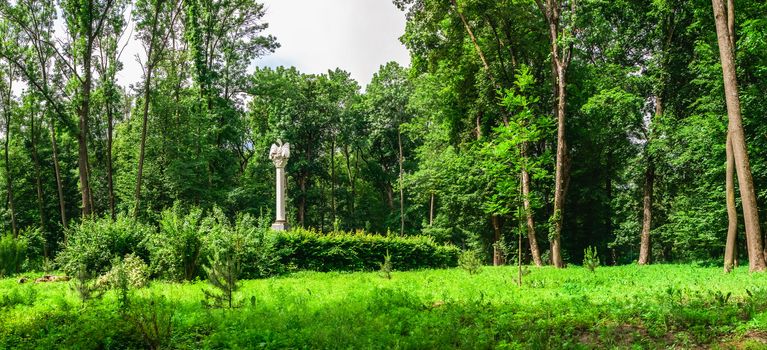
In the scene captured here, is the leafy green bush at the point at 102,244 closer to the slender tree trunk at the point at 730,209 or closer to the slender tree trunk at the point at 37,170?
the slender tree trunk at the point at 730,209

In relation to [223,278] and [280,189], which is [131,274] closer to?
[223,278]

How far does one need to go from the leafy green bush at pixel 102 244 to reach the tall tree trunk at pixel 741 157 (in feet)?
54.4

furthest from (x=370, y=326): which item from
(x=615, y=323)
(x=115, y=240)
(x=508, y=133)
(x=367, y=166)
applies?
(x=367, y=166)

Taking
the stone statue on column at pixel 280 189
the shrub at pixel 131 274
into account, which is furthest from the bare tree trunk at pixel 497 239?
the shrub at pixel 131 274

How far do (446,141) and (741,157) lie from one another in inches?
713

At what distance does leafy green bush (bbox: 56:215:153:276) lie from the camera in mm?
15195

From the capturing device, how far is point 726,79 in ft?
44.7

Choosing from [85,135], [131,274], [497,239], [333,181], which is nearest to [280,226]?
[131,274]

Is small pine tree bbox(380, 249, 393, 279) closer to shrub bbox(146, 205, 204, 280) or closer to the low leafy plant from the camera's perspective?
shrub bbox(146, 205, 204, 280)

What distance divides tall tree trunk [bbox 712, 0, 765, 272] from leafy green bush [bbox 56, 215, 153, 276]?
54.4 ft

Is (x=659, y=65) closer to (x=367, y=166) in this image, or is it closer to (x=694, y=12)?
(x=694, y=12)

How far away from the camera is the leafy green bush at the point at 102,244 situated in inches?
598

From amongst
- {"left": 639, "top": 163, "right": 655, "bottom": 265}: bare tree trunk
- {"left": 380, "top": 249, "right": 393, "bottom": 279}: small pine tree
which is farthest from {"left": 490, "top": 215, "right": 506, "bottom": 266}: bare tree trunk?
{"left": 380, "top": 249, "right": 393, "bottom": 279}: small pine tree

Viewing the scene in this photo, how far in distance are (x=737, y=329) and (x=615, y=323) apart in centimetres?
133
